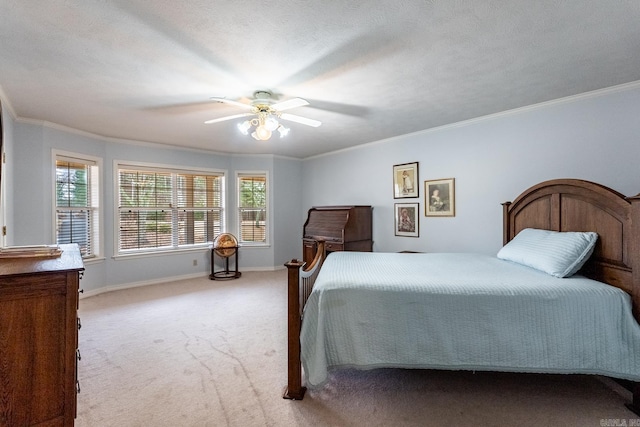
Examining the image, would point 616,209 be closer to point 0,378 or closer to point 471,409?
point 471,409

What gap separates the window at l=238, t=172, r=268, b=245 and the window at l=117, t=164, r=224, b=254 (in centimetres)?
42

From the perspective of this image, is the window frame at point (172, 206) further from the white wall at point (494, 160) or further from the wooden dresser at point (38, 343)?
the wooden dresser at point (38, 343)

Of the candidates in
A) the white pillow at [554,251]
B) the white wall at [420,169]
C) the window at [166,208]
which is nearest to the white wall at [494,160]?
the white wall at [420,169]

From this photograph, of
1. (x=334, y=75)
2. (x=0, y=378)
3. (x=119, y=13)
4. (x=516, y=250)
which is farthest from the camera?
(x=516, y=250)

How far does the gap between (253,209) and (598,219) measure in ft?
17.0

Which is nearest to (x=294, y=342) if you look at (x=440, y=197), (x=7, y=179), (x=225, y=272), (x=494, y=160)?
(x=440, y=197)

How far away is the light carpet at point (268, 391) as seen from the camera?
1.82m

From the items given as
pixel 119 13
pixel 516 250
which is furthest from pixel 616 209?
pixel 119 13

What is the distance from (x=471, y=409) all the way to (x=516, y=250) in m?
1.49

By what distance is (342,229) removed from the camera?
15.3 feet

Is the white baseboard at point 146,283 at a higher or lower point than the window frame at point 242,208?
lower

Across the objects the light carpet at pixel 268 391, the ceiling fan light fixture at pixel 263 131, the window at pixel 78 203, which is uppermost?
the ceiling fan light fixture at pixel 263 131

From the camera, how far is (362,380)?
2.23 m

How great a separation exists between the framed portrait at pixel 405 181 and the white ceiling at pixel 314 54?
108cm
